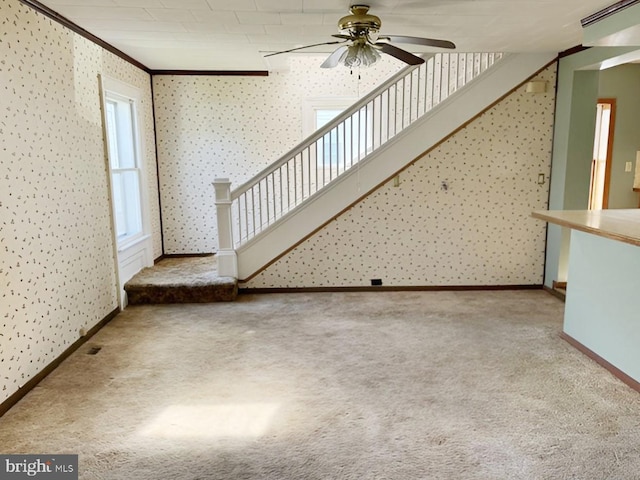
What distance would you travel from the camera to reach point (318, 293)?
5.09 meters

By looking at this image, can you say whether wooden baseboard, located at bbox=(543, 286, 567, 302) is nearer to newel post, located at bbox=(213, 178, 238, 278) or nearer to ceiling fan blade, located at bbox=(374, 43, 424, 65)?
ceiling fan blade, located at bbox=(374, 43, 424, 65)

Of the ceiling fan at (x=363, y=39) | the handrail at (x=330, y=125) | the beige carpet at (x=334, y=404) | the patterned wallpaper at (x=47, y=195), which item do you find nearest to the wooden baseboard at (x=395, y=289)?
the beige carpet at (x=334, y=404)

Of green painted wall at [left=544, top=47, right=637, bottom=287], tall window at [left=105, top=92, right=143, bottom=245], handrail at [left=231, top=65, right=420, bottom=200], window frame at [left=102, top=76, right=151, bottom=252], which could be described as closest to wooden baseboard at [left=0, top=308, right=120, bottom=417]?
window frame at [left=102, top=76, right=151, bottom=252]

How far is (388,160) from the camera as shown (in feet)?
16.0

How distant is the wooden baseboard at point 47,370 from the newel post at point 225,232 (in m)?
1.24

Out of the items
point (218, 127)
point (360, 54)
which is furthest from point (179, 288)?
point (360, 54)

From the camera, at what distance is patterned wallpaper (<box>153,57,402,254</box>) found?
5.85 metres

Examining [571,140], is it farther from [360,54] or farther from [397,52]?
[360,54]

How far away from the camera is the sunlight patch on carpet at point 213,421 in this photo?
8.14 feet

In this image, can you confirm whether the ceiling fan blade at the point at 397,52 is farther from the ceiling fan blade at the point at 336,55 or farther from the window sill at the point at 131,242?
the window sill at the point at 131,242

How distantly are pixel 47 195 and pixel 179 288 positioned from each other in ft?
5.93

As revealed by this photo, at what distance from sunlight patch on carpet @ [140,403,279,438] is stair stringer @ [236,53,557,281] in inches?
96.8

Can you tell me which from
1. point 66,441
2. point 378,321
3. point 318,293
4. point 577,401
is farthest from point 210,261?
point 577,401

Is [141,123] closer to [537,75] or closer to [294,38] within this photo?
[294,38]
